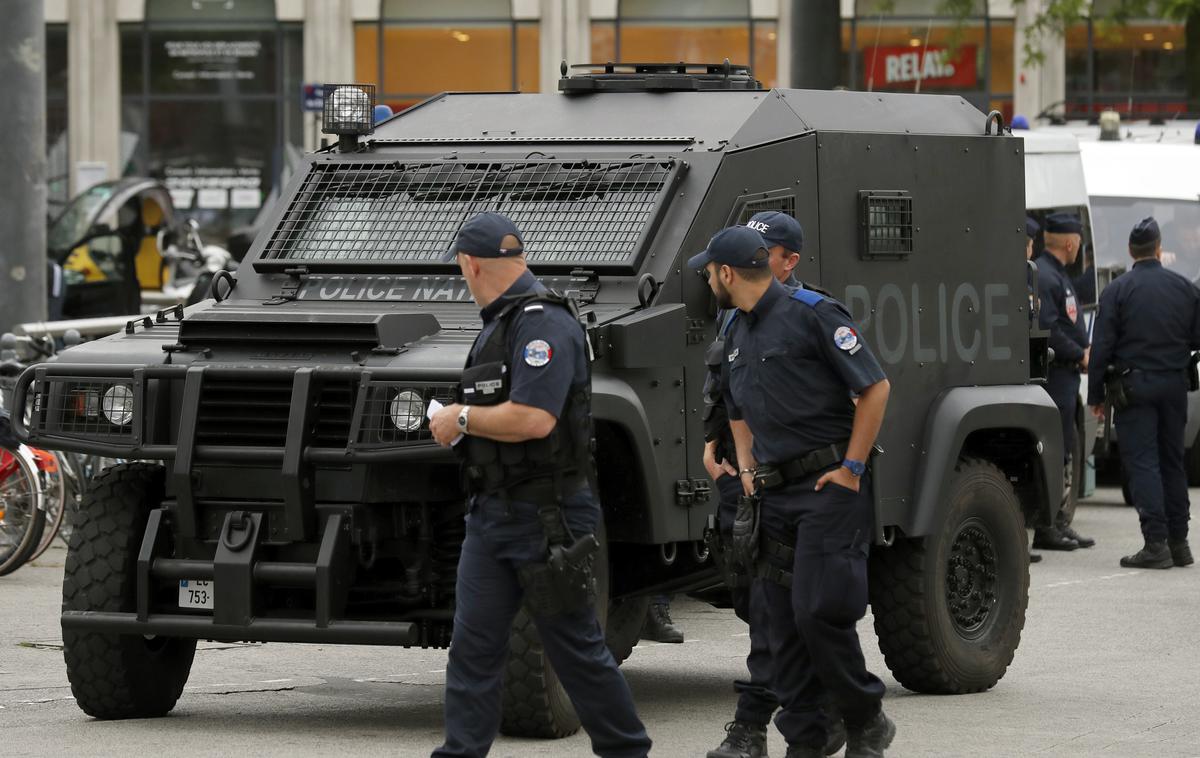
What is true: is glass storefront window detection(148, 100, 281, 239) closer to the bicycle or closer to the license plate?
the bicycle

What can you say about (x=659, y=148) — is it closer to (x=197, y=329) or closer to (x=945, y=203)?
(x=945, y=203)

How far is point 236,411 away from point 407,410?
67 cm

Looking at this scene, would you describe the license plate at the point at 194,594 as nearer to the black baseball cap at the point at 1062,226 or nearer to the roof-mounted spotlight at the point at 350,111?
the roof-mounted spotlight at the point at 350,111

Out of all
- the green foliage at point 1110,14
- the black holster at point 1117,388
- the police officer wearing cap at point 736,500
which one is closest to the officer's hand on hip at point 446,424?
the police officer wearing cap at point 736,500

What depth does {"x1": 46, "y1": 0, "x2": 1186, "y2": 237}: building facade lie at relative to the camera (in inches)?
1335

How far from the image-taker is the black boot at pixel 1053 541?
14.5 metres

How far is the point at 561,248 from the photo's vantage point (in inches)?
345

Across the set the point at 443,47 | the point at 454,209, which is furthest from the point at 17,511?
the point at 443,47

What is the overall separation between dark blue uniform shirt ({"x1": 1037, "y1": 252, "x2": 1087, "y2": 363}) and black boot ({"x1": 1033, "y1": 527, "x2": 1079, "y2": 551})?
42.8 inches

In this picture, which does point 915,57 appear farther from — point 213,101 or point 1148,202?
point 1148,202

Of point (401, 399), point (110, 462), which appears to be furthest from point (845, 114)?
point (110, 462)

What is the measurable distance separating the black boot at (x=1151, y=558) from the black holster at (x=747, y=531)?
6.64 metres

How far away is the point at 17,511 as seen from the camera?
40.6 ft

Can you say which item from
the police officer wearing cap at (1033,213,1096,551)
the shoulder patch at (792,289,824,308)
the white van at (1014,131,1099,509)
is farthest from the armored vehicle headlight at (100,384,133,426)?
the white van at (1014,131,1099,509)
